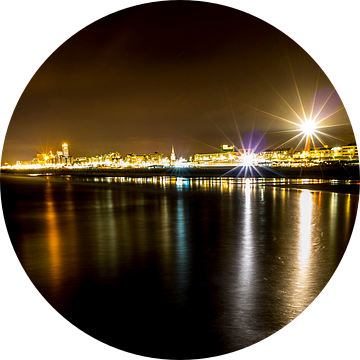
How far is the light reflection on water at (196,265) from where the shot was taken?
4367mm

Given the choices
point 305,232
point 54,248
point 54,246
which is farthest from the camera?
point 305,232

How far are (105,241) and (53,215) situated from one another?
19.9 feet

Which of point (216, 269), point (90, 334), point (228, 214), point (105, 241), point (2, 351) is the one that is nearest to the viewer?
point (2, 351)

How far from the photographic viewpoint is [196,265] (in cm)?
650

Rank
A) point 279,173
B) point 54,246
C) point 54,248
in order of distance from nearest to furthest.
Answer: point 54,248, point 54,246, point 279,173

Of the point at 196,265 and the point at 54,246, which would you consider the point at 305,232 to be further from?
the point at 54,246

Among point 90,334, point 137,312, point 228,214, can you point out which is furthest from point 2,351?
point 228,214

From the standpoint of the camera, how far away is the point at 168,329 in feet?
12.7

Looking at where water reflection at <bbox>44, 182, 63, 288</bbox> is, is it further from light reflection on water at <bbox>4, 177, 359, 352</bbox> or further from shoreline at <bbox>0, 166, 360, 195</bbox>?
shoreline at <bbox>0, 166, 360, 195</bbox>

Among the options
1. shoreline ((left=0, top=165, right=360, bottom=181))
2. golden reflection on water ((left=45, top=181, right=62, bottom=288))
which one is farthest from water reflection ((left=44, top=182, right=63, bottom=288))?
shoreline ((left=0, top=165, right=360, bottom=181))

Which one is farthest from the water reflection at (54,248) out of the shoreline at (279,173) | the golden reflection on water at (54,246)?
the shoreline at (279,173)

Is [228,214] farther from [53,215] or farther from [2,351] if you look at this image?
[2,351]

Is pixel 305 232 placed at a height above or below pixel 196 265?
below

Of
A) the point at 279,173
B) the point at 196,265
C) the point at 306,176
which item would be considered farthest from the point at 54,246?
the point at 279,173
